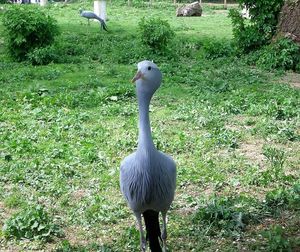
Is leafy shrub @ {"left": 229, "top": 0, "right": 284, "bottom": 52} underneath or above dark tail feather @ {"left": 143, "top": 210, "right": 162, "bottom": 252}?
above

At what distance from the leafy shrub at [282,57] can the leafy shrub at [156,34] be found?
2.15m

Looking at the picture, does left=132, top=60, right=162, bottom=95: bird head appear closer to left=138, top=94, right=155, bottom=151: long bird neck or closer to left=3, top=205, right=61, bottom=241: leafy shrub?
→ left=138, top=94, right=155, bottom=151: long bird neck

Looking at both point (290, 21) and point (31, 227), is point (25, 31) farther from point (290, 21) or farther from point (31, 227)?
point (31, 227)

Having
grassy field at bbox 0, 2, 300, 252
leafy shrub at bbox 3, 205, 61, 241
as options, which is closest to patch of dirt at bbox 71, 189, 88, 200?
grassy field at bbox 0, 2, 300, 252

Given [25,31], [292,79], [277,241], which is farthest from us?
[25,31]

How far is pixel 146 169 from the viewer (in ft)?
11.3

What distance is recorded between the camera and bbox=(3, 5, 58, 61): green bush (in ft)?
39.7

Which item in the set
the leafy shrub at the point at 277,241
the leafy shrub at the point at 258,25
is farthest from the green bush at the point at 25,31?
the leafy shrub at the point at 277,241

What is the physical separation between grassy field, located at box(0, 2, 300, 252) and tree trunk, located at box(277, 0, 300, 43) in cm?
116

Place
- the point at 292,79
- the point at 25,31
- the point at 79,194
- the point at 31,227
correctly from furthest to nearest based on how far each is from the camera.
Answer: the point at 25,31 → the point at 292,79 → the point at 79,194 → the point at 31,227

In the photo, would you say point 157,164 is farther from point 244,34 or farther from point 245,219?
point 244,34

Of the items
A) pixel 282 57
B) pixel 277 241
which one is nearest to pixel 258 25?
pixel 282 57

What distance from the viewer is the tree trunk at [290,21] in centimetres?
1217

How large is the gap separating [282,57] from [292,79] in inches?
37.5
